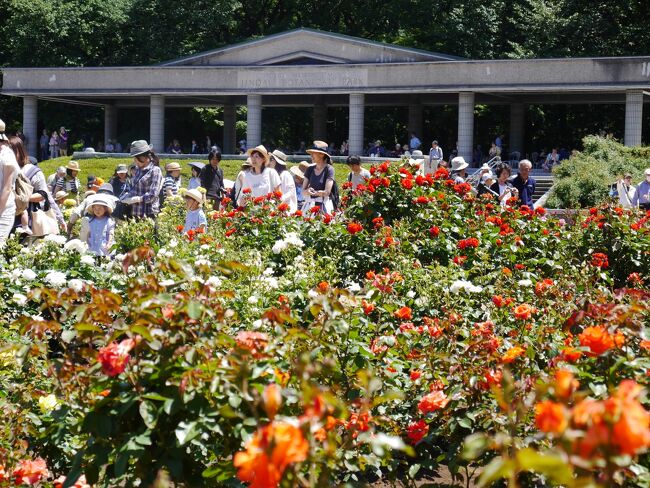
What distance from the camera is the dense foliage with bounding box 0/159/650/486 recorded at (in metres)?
2.24

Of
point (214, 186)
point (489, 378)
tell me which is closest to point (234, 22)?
point (214, 186)

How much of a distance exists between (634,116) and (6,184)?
1082 inches

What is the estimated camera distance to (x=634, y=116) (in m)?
32.9

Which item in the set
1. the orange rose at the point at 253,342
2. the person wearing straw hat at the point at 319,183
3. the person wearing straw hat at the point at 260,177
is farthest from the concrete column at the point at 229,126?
the orange rose at the point at 253,342

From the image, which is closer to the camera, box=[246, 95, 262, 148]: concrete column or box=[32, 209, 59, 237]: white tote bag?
box=[32, 209, 59, 237]: white tote bag

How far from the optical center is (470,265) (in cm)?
812

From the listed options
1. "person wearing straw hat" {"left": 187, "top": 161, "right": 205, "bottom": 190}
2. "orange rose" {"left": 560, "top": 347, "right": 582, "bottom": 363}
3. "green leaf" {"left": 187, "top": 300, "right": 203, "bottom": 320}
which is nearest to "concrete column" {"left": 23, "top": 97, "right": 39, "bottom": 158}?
A: "person wearing straw hat" {"left": 187, "top": 161, "right": 205, "bottom": 190}

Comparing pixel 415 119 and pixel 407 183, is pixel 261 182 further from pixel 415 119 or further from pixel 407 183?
pixel 415 119

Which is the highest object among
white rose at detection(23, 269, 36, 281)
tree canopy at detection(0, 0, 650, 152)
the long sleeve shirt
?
tree canopy at detection(0, 0, 650, 152)

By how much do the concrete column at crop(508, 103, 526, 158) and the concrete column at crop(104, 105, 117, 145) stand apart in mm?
17593

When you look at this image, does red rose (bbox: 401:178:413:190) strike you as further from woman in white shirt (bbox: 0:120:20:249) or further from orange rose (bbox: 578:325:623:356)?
orange rose (bbox: 578:325:623:356)

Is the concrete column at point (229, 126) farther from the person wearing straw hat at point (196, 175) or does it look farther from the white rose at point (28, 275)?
the white rose at point (28, 275)

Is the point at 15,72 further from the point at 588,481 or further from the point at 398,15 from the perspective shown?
the point at 588,481

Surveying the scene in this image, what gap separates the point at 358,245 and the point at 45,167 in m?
29.0
